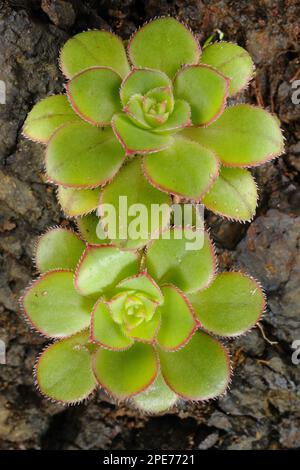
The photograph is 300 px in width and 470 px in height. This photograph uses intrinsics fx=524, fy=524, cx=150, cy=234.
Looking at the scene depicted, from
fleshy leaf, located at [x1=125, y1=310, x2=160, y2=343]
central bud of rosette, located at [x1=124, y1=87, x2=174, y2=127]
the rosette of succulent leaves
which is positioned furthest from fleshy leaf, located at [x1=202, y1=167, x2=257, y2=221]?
fleshy leaf, located at [x1=125, y1=310, x2=160, y2=343]

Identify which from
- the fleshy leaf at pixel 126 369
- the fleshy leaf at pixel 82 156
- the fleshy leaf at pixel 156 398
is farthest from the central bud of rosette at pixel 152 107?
the fleshy leaf at pixel 156 398

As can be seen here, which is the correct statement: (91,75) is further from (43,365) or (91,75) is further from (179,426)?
(179,426)

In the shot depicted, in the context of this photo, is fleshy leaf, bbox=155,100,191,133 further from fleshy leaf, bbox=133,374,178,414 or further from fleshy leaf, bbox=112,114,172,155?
fleshy leaf, bbox=133,374,178,414

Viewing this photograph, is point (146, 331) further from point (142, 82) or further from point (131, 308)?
point (142, 82)

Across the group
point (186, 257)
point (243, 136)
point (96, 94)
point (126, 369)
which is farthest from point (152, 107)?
point (126, 369)

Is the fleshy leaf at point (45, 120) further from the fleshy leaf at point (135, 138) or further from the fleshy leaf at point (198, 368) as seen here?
the fleshy leaf at point (198, 368)

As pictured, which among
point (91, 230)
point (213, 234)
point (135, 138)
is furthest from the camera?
point (213, 234)

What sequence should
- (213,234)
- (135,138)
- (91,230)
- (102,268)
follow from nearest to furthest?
(135,138)
(102,268)
(91,230)
(213,234)
